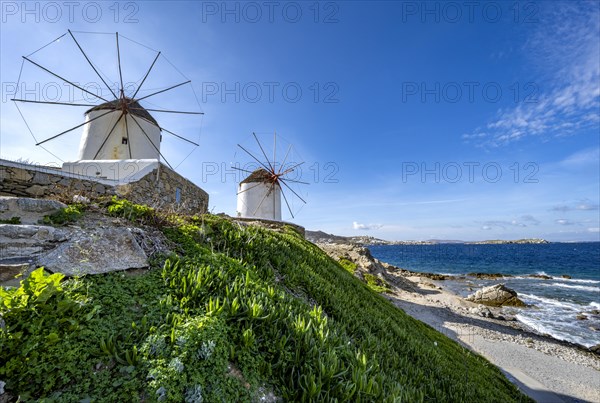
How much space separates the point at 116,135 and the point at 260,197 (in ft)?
50.4

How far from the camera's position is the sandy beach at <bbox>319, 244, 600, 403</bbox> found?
12.7 m

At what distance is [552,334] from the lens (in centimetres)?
2092

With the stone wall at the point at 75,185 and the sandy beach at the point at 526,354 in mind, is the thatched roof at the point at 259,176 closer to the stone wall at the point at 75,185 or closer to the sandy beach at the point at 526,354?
the stone wall at the point at 75,185

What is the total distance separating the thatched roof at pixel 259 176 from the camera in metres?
30.4

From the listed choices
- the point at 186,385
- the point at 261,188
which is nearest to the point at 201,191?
the point at 261,188

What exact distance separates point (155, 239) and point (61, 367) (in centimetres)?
289

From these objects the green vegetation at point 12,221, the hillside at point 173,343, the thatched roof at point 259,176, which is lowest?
the hillside at point 173,343

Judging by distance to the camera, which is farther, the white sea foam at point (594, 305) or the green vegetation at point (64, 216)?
the white sea foam at point (594, 305)

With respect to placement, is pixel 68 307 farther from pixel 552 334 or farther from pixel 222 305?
pixel 552 334

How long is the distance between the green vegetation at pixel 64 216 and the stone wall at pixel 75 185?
1.01 metres

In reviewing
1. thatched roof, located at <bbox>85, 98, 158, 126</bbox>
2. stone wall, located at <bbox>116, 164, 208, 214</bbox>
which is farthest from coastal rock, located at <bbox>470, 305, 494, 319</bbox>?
thatched roof, located at <bbox>85, 98, 158, 126</bbox>

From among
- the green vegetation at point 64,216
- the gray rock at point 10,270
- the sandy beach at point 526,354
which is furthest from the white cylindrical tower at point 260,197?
the gray rock at point 10,270

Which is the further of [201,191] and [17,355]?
[201,191]

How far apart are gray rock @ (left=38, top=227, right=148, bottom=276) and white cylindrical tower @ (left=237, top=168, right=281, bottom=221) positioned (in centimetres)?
2516
